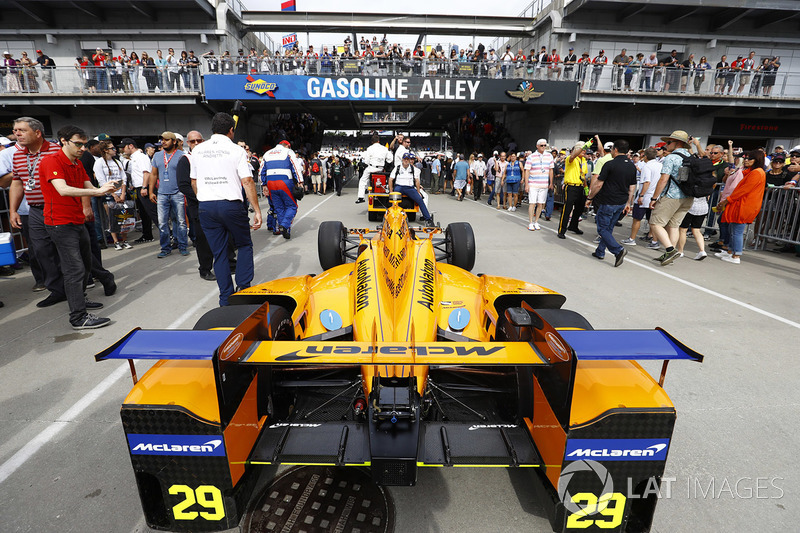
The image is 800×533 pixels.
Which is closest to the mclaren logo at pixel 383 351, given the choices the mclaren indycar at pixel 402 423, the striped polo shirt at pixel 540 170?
the mclaren indycar at pixel 402 423

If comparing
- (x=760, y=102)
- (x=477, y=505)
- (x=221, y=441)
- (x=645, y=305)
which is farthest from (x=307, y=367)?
(x=760, y=102)

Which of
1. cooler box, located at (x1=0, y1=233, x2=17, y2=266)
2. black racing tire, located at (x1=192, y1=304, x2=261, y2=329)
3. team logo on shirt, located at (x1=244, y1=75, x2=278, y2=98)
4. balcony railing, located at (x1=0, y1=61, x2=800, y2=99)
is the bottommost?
cooler box, located at (x1=0, y1=233, x2=17, y2=266)

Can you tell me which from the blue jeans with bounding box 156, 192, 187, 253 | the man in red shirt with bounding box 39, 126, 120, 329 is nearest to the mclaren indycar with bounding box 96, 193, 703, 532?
the man in red shirt with bounding box 39, 126, 120, 329

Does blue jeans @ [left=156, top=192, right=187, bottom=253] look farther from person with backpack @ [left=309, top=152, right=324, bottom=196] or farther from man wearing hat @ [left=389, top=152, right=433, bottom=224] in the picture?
person with backpack @ [left=309, top=152, right=324, bottom=196]

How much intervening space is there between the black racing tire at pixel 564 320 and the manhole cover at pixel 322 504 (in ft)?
4.20

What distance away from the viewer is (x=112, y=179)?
7.46 metres

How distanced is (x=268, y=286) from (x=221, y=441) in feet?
5.66

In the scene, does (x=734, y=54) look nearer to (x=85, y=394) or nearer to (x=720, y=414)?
(x=720, y=414)

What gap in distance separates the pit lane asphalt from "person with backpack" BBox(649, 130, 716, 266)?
0.66 m

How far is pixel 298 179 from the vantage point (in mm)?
8602

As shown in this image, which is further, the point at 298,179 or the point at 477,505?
the point at 298,179

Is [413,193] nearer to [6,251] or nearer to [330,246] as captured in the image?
[330,246]

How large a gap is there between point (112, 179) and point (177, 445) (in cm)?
743

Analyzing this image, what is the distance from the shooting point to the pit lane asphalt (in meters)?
2.07
